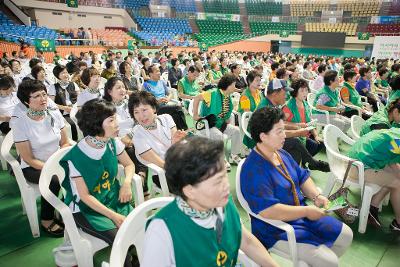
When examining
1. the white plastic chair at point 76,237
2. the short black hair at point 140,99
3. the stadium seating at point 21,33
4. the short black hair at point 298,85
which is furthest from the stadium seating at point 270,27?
the white plastic chair at point 76,237

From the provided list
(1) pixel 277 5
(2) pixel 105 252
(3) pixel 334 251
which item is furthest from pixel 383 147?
(1) pixel 277 5

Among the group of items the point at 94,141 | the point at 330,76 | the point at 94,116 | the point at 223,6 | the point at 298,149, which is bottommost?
the point at 298,149

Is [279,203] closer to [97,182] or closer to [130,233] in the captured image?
[130,233]

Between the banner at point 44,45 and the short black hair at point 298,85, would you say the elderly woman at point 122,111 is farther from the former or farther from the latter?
the banner at point 44,45

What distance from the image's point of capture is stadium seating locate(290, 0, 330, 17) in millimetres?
26641

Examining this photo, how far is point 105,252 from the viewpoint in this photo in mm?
2352

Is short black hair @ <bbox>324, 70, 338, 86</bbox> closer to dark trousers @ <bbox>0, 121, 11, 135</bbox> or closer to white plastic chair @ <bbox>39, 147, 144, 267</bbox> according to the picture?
white plastic chair @ <bbox>39, 147, 144, 267</bbox>

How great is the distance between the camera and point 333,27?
82.4 ft

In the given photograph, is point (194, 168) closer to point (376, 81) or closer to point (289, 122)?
point (289, 122)

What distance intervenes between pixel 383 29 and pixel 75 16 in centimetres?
2418

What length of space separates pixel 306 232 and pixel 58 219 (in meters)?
2.14

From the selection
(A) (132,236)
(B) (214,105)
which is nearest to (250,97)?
(B) (214,105)

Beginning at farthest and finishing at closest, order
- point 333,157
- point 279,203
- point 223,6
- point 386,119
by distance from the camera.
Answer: point 223,6 < point 386,119 < point 333,157 < point 279,203

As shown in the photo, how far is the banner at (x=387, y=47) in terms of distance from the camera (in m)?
15.7
